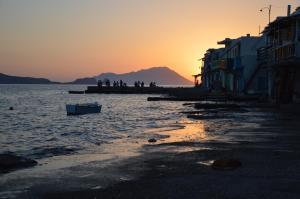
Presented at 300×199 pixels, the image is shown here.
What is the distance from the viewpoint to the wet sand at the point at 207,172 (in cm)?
1135

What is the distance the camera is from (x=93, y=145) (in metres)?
23.2

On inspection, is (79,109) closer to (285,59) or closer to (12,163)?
(285,59)

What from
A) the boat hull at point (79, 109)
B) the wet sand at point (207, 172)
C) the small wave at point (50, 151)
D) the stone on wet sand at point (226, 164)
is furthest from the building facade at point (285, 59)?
the stone on wet sand at point (226, 164)

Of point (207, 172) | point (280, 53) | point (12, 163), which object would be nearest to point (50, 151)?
point (12, 163)

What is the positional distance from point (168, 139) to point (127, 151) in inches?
165

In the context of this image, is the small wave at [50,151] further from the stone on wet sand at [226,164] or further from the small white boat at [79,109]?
the small white boat at [79,109]

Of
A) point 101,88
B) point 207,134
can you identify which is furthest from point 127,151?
point 101,88

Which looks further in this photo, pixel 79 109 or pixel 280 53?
pixel 79 109

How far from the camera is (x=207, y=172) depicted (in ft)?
45.2

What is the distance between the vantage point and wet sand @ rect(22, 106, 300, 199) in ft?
37.2

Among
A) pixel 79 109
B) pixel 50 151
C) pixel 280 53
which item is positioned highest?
pixel 280 53

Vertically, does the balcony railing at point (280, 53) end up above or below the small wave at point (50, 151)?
above

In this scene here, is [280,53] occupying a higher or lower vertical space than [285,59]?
higher

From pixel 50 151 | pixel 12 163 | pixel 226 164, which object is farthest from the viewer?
pixel 50 151
